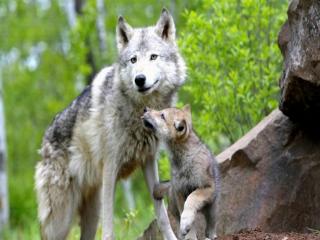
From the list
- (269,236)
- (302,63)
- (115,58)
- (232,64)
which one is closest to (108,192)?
(269,236)

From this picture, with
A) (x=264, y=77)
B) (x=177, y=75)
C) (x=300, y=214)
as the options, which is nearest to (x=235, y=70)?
(x=264, y=77)

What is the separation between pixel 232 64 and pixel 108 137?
2791 millimetres

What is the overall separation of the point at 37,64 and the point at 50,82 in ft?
5.88

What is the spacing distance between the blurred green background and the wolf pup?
1956 mm

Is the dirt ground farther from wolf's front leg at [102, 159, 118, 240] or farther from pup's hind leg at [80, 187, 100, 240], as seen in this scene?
pup's hind leg at [80, 187, 100, 240]

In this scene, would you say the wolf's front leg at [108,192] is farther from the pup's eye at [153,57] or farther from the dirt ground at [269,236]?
the dirt ground at [269,236]

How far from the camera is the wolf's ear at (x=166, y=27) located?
25.6ft

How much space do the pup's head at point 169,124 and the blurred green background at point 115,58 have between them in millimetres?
2026

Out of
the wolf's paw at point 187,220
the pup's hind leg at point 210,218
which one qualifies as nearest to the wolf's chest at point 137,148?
the pup's hind leg at point 210,218

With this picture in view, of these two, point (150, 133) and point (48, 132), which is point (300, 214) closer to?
point (150, 133)

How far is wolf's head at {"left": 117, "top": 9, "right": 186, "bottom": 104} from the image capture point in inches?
285

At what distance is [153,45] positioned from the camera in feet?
24.8

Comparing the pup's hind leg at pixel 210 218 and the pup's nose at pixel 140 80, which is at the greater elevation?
the pup's nose at pixel 140 80

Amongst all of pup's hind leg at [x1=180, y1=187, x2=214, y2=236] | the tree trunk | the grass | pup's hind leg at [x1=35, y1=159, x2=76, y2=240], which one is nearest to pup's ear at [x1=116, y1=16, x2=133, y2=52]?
pup's hind leg at [x1=35, y1=159, x2=76, y2=240]
